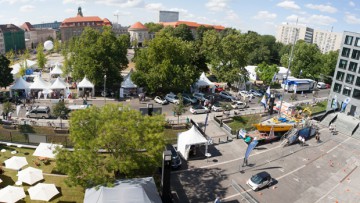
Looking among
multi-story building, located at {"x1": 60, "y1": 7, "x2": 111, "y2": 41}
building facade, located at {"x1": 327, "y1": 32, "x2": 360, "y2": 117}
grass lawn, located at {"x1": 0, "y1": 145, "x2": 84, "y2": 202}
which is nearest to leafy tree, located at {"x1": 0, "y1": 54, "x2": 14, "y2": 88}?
grass lawn, located at {"x1": 0, "y1": 145, "x2": 84, "y2": 202}

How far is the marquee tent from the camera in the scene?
60.9 ft

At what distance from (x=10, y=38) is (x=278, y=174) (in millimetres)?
120121

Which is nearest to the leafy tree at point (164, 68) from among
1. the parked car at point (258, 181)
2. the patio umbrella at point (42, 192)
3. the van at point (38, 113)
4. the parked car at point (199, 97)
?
the parked car at point (199, 97)

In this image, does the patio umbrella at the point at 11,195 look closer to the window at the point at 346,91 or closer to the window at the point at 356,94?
the window at the point at 356,94

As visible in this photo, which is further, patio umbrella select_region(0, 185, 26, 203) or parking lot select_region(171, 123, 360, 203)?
parking lot select_region(171, 123, 360, 203)

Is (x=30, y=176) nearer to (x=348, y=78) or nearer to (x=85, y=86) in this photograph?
(x=85, y=86)

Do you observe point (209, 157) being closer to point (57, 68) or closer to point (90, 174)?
point (90, 174)

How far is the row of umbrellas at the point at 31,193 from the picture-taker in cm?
1990

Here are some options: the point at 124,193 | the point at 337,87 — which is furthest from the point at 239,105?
the point at 124,193

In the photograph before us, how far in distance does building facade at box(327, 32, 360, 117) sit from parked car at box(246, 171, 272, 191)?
90.0 ft

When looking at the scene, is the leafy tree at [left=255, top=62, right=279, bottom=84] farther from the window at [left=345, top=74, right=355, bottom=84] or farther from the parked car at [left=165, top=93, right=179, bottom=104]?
the parked car at [left=165, top=93, right=179, bottom=104]

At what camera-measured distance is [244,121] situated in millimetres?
40312

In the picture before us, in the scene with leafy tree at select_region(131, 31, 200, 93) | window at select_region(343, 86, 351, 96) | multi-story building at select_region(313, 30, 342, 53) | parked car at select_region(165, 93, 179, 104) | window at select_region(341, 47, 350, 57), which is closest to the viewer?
window at select_region(341, 47, 350, 57)

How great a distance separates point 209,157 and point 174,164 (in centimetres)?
496
